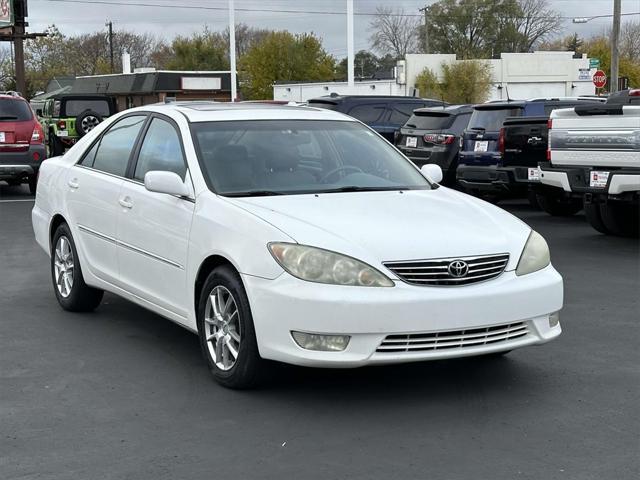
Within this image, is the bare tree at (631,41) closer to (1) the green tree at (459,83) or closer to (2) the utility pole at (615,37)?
(1) the green tree at (459,83)

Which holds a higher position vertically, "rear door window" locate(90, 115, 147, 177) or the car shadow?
"rear door window" locate(90, 115, 147, 177)

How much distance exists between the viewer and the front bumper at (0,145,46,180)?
56.9ft

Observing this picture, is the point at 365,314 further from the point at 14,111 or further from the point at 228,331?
the point at 14,111

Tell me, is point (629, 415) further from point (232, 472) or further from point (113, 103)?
point (113, 103)

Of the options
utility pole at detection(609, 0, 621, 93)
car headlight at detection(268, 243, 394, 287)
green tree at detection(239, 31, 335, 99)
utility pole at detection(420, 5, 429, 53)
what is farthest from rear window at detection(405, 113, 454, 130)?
utility pole at detection(420, 5, 429, 53)

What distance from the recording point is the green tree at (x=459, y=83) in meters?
62.6

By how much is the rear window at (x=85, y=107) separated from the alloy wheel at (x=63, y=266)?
1982 cm

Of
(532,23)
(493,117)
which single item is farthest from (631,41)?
(493,117)

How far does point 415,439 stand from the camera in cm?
475

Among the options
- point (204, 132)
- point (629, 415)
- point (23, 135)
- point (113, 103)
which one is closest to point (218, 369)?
point (204, 132)

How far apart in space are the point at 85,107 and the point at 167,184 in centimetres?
2222

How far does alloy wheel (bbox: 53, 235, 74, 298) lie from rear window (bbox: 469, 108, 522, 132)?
8.45 meters

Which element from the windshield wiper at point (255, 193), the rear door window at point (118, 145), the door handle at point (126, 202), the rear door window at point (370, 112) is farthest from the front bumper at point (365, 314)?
the rear door window at point (370, 112)

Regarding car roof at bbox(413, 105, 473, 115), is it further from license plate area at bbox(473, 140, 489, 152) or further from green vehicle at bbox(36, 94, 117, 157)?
green vehicle at bbox(36, 94, 117, 157)
